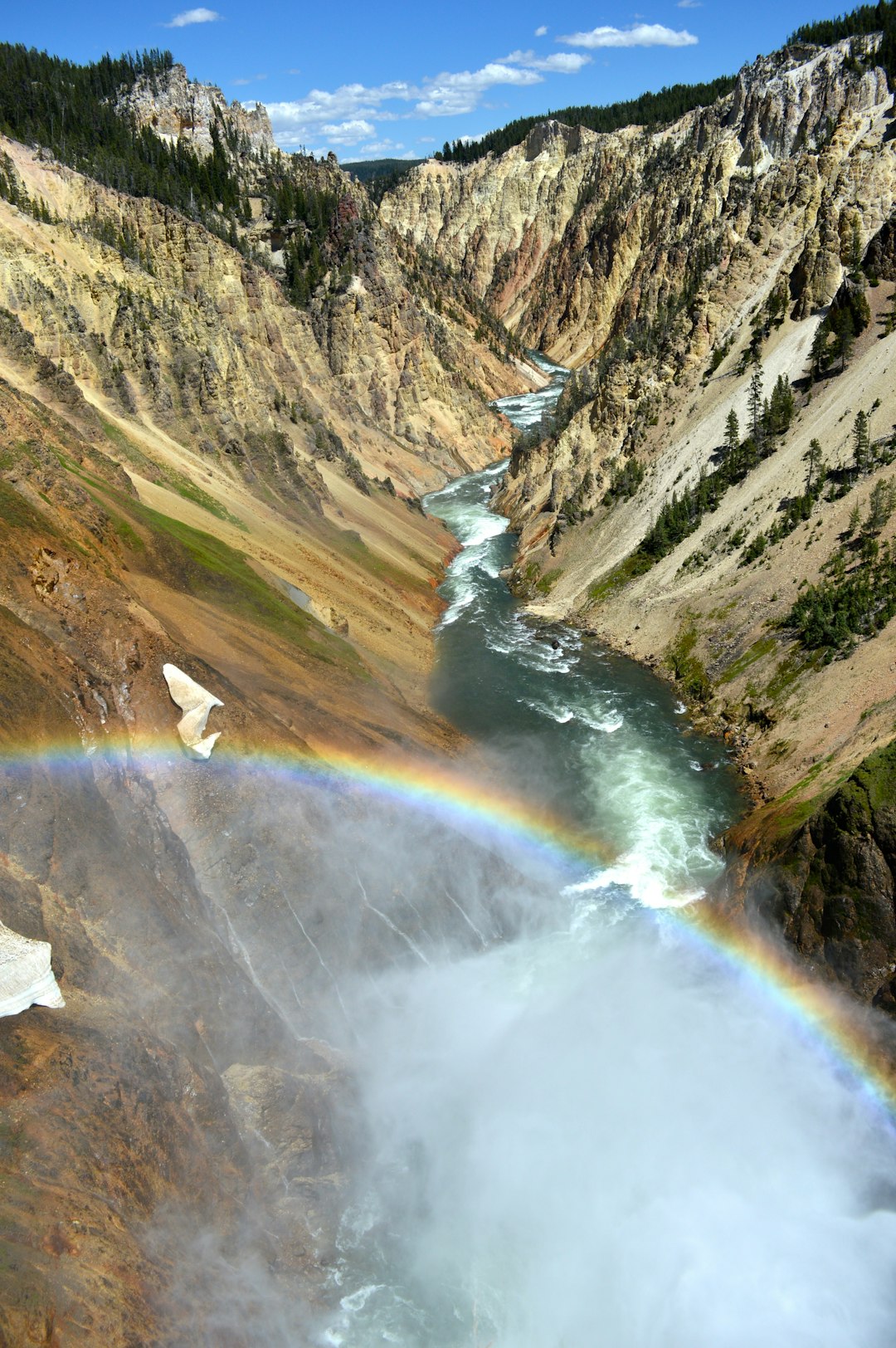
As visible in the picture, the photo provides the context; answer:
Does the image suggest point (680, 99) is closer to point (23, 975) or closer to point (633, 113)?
point (633, 113)

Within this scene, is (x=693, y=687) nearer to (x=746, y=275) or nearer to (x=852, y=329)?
(x=852, y=329)

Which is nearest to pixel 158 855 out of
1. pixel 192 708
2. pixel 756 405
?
pixel 192 708

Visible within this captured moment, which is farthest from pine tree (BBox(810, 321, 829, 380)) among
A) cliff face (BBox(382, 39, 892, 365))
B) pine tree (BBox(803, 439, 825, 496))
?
pine tree (BBox(803, 439, 825, 496))

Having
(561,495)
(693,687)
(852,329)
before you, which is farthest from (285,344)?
(693,687)

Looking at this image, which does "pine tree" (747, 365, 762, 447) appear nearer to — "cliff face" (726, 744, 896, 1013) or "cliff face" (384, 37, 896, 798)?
"cliff face" (384, 37, 896, 798)

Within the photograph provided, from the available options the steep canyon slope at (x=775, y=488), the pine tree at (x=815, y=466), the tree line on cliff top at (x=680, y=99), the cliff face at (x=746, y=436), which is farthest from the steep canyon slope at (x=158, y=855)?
the tree line on cliff top at (x=680, y=99)

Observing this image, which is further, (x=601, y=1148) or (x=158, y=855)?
(x=601, y=1148)

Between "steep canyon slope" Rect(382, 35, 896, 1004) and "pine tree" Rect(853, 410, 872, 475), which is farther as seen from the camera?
"pine tree" Rect(853, 410, 872, 475)

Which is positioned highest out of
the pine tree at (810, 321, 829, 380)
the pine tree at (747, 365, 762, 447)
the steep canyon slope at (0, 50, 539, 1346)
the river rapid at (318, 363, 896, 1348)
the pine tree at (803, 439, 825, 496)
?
the pine tree at (810, 321, 829, 380)
